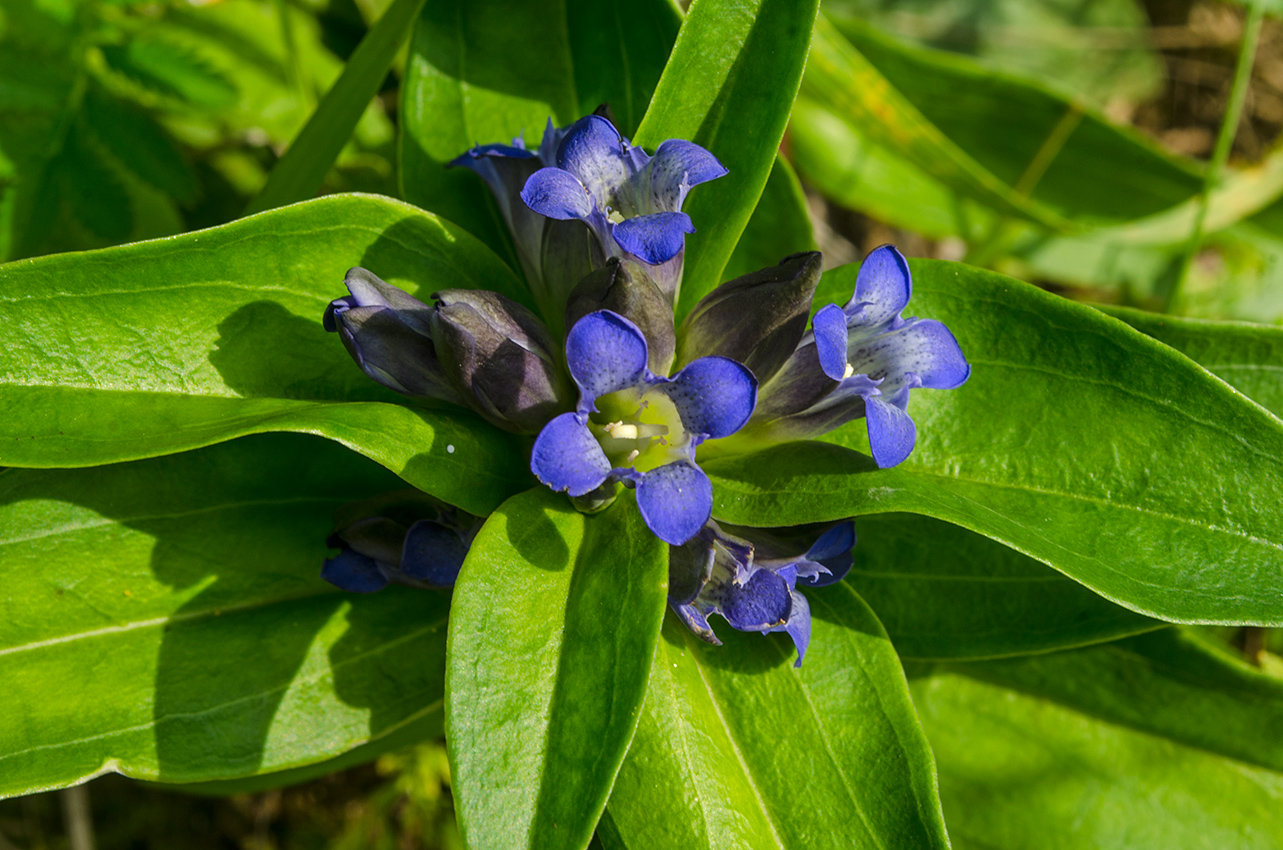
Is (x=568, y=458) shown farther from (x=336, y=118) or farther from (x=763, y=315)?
(x=336, y=118)

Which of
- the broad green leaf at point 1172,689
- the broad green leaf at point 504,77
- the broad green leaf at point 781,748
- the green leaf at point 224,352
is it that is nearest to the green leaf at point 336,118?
the broad green leaf at point 504,77

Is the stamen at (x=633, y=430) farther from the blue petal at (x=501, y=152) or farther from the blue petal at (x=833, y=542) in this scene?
the blue petal at (x=501, y=152)

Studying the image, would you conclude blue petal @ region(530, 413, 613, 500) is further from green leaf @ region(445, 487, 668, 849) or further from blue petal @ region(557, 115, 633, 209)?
blue petal @ region(557, 115, 633, 209)

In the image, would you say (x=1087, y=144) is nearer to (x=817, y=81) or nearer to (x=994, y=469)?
(x=817, y=81)

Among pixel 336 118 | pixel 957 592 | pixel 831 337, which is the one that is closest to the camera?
pixel 831 337

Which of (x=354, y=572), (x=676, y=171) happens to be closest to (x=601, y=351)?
(x=676, y=171)

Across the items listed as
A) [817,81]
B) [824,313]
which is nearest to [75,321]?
[824,313]
